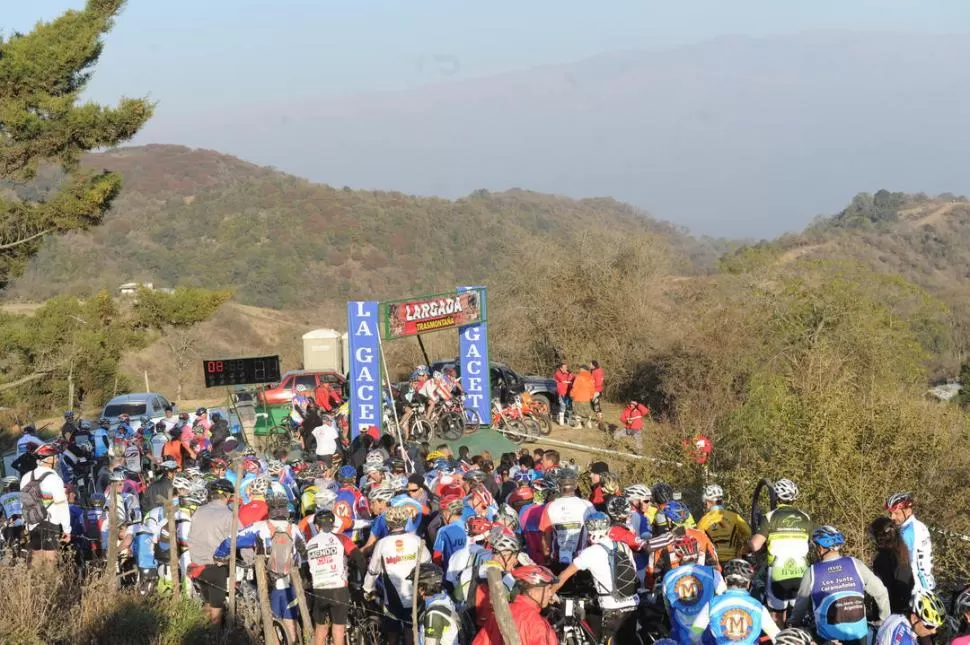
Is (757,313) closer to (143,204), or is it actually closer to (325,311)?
(325,311)

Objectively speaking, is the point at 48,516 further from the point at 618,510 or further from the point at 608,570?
the point at 608,570

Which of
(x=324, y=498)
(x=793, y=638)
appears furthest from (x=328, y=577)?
(x=793, y=638)

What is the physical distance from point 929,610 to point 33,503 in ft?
26.9

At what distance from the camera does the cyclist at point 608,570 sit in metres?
7.08

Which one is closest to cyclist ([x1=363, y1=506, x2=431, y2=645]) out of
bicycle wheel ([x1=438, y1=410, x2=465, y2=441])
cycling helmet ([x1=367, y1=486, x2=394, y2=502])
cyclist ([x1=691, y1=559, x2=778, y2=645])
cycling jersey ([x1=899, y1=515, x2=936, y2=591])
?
cycling helmet ([x1=367, y1=486, x2=394, y2=502])

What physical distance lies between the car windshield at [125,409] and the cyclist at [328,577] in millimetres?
15867

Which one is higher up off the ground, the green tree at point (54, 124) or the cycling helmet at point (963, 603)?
the green tree at point (54, 124)

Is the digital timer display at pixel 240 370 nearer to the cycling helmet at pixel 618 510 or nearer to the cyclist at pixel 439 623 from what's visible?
the cycling helmet at pixel 618 510

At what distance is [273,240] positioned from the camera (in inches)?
3969

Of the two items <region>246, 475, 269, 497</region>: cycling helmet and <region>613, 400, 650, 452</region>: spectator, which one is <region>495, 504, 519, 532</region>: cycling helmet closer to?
<region>246, 475, 269, 497</region>: cycling helmet

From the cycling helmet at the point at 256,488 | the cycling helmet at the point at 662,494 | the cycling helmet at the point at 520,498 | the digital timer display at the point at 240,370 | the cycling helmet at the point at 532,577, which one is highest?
the cycling helmet at the point at 532,577

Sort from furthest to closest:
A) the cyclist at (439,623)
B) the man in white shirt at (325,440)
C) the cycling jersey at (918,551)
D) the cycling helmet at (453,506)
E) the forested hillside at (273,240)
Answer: the forested hillside at (273,240) < the man in white shirt at (325,440) < the cycling helmet at (453,506) < the cycling jersey at (918,551) < the cyclist at (439,623)

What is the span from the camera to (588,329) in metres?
32.7

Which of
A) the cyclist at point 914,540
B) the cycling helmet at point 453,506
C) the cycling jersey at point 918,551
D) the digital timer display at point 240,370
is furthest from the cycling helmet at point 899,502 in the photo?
the digital timer display at point 240,370
